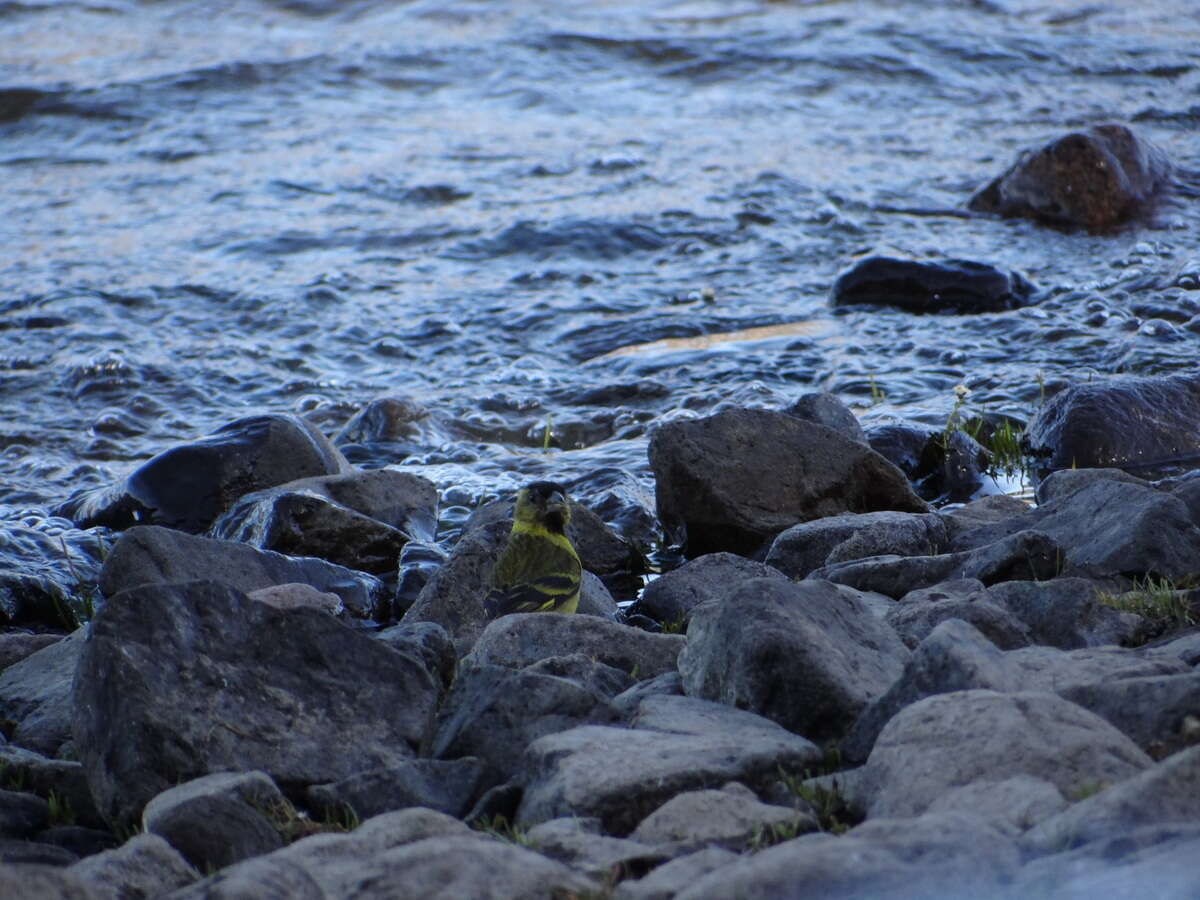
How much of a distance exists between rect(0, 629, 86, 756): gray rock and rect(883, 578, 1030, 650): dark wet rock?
91.6 inches

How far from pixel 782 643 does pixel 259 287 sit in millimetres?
8418

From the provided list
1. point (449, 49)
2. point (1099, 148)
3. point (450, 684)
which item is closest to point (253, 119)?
point (449, 49)

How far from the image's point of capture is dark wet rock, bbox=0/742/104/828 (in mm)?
3768

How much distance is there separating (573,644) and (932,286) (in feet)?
20.9

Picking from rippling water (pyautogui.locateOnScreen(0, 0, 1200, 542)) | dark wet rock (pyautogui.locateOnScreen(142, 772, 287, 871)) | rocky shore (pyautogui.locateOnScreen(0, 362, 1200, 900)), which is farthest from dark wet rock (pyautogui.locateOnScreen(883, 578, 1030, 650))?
rippling water (pyautogui.locateOnScreen(0, 0, 1200, 542))

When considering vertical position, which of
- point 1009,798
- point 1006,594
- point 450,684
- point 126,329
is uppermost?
point 1009,798

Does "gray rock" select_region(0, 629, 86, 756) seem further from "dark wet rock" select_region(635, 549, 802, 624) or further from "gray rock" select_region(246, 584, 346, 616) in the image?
"dark wet rock" select_region(635, 549, 802, 624)

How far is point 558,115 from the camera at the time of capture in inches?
596

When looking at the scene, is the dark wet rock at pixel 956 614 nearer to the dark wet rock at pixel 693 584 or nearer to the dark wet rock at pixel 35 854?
the dark wet rock at pixel 693 584

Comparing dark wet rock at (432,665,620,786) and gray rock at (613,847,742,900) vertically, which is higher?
gray rock at (613,847,742,900)

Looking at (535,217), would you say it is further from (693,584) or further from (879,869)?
(879,869)

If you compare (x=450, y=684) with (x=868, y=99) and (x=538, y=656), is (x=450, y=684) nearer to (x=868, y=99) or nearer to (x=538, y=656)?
(x=538, y=656)

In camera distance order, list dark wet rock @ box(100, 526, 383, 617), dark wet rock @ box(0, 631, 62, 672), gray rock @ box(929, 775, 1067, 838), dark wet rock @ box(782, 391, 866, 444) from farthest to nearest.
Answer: dark wet rock @ box(782, 391, 866, 444), dark wet rock @ box(100, 526, 383, 617), dark wet rock @ box(0, 631, 62, 672), gray rock @ box(929, 775, 1067, 838)

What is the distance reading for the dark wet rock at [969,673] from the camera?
3334 mm
